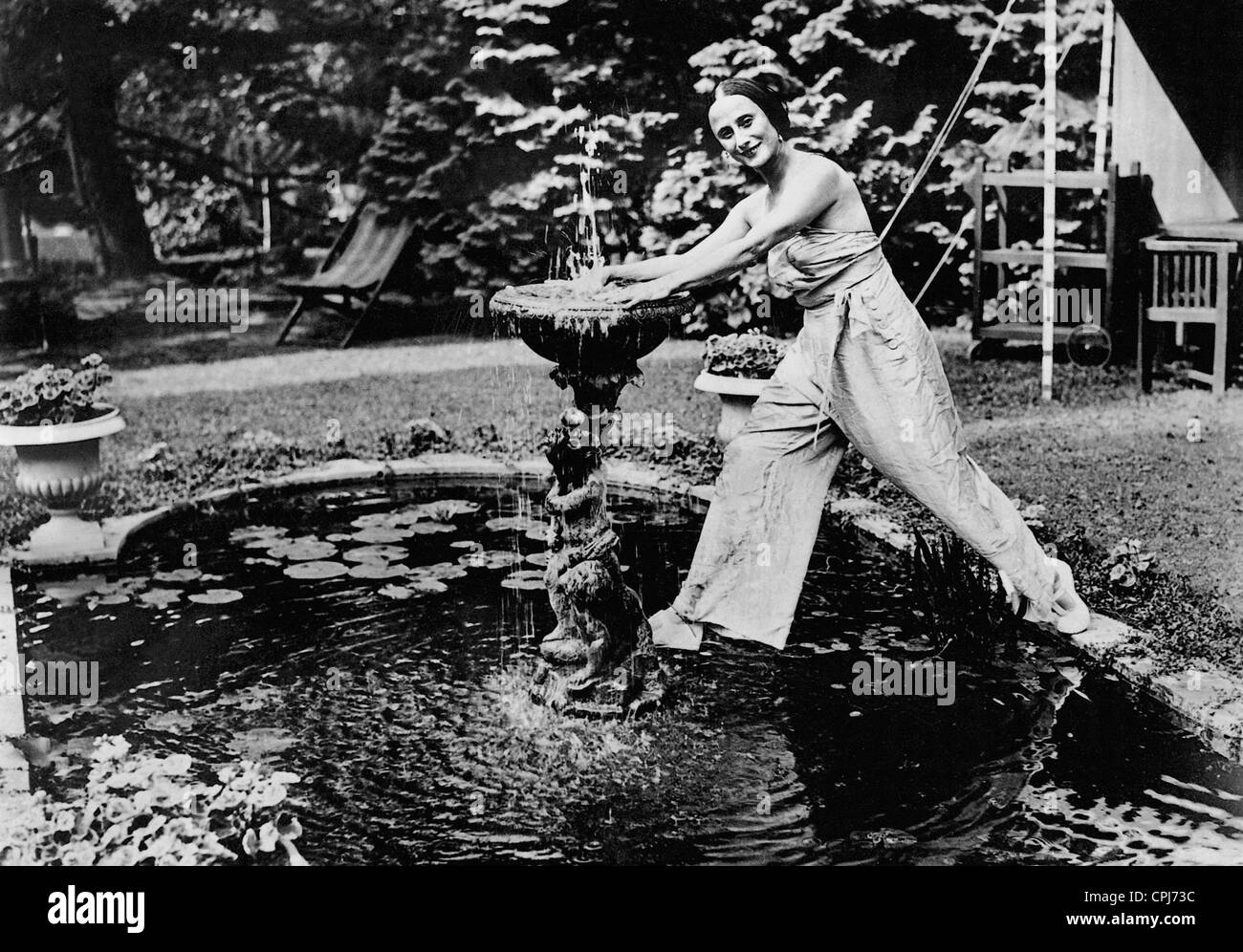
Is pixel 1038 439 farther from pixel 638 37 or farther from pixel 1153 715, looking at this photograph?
pixel 638 37

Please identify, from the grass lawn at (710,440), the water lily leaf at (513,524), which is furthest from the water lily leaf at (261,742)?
the grass lawn at (710,440)

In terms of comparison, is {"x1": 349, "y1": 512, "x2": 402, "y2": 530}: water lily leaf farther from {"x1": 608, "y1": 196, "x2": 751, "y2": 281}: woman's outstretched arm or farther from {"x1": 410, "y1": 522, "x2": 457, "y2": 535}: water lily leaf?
{"x1": 608, "y1": 196, "x2": 751, "y2": 281}: woman's outstretched arm

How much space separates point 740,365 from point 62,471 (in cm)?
275

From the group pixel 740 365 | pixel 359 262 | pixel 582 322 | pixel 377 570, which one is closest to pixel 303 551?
pixel 377 570

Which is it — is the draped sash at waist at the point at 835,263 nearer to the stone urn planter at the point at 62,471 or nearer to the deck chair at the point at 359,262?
the stone urn planter at the point at 62,471

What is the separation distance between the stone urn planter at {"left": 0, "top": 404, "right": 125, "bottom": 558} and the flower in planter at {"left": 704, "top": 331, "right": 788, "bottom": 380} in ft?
8.06

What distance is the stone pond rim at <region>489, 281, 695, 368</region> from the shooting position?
4578mm

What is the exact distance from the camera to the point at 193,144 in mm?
7859

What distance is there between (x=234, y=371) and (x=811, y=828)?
203 inches

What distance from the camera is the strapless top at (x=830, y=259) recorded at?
4.95m

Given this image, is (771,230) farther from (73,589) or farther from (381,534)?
(73,589)

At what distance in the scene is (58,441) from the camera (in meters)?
6.18

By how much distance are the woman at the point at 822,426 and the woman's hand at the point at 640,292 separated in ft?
0.49
